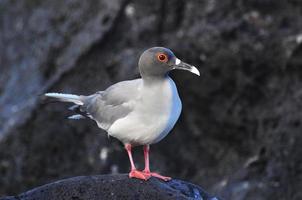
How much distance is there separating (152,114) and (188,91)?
4.76 meters

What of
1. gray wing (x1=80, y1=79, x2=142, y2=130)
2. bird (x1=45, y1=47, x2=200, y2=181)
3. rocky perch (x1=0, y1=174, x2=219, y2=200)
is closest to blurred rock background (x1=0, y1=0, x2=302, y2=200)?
gray wing (x1=80, y1=79, x2=142, y2=130)

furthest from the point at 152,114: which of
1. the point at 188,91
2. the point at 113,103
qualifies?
the point at 188,91

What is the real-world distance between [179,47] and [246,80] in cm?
104

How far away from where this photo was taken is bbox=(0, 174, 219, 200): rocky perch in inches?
360

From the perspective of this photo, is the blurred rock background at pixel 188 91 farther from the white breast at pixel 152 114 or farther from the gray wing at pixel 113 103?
the white breast at pixel 152 114

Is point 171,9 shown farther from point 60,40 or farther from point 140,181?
point 140,181

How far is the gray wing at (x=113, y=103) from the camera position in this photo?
9609 millimetres

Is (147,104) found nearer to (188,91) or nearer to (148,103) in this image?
(148,103)

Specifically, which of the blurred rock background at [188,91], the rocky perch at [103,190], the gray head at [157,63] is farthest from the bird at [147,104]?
the blurred rock background at [188,91]

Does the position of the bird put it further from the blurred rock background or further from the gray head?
the blurred rock background

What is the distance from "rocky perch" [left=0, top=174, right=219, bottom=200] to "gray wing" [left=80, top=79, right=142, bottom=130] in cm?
68

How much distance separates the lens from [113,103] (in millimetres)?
9875

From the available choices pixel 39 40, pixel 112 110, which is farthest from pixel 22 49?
pixel 112 110

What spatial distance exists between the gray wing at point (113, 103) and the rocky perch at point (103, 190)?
26.8 inches
